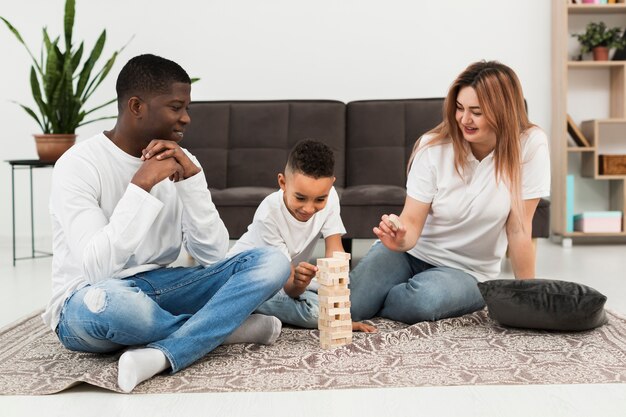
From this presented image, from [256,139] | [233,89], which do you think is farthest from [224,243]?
[233,89]

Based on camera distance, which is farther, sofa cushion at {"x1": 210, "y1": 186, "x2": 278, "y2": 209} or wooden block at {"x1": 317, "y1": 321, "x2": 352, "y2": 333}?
sofa cushion at {"x1": 210, "y1": 186, "x2": 278, "y2": 209}

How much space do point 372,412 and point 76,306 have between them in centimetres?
75

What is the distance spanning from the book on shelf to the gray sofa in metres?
0.97

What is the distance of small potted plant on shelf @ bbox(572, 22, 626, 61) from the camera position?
4.77m

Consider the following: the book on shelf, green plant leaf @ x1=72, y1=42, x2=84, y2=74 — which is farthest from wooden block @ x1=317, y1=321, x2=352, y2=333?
the book on shelf

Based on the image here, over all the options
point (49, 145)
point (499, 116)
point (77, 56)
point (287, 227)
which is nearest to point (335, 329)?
point (287, 227)

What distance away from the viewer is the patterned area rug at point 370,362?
1870 millimetres

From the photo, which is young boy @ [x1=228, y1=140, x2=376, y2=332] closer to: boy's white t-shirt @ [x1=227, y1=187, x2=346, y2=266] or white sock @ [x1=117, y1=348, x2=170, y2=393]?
boy's white t-shirt @ [x1=227, y1=187, x2=346, y2=266]

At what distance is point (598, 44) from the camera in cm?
480

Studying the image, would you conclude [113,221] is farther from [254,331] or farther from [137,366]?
[254,331]

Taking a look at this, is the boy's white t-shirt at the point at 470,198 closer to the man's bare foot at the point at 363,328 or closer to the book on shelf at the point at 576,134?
the man's bare foot at the point at 363,328

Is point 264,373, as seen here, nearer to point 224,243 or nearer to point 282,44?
point 224,243

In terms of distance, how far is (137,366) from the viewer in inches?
72.0

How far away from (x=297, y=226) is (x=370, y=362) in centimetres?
57
